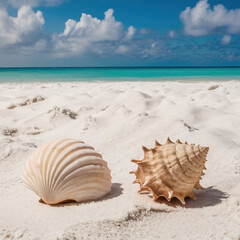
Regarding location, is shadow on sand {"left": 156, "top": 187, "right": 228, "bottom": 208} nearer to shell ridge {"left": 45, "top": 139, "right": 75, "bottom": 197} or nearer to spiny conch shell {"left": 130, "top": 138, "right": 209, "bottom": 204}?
spiny conch shell {"left": 130, "top": 138, "right": 209, "bottom": 204}

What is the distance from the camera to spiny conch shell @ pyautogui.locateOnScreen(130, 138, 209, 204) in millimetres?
2018

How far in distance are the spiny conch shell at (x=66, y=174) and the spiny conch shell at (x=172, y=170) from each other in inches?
12.9

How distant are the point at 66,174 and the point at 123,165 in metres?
0.99

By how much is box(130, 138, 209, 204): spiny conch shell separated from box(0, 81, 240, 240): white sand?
103mm

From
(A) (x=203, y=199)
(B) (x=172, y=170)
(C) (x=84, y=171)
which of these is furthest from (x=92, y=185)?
(A) (x=203, y=199)

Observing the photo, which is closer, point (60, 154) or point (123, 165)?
point (60, 154)

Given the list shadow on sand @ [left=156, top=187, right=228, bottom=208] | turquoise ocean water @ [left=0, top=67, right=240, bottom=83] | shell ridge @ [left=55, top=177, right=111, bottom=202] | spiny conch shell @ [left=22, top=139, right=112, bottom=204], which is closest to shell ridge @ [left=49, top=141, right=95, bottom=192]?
spiny conch shell @ [left=22, top=139, right=112, bottom=204]

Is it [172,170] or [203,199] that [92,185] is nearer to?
[172,170]

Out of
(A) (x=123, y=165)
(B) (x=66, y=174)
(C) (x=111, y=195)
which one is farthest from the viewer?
(A) (x=123, y=165)

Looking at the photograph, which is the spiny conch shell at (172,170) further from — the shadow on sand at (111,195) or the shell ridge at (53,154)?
the shell ridge at (53,154)

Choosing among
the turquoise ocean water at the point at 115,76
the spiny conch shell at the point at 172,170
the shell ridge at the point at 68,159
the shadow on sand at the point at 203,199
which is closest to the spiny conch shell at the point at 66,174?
the shell ridge at the point at 68,159

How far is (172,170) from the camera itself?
2020 mm

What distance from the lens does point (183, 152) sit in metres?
2.06

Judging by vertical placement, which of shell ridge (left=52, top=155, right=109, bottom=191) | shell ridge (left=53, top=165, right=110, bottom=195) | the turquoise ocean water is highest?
the turquoise ocean water
